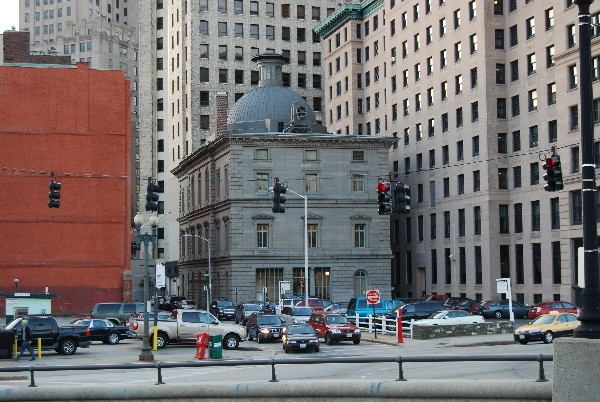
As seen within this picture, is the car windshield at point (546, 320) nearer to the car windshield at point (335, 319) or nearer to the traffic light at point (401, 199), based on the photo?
the car windshield at point (335, 319)

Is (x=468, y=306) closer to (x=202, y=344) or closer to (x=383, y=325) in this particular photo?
(x=383, y=325)

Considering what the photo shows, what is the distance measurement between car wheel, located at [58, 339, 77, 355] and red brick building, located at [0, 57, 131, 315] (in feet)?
102

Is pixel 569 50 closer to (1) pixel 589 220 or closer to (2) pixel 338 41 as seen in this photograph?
(2) pixel 338 41

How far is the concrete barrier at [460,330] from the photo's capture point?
52281 millimetres

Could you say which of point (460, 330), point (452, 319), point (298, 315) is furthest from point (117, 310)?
point (460, 330)

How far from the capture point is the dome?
341 ft

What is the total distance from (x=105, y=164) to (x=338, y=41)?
55.7 meters

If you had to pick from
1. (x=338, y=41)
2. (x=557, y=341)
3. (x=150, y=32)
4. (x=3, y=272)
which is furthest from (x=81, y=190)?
(x=150, y=32)

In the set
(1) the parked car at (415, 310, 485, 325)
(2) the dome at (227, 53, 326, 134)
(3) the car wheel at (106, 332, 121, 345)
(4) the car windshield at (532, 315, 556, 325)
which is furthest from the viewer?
(2) the dome at (227, 53, 326, 134)

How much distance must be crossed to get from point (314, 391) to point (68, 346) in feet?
Result: 99.2

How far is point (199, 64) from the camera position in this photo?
13438cm

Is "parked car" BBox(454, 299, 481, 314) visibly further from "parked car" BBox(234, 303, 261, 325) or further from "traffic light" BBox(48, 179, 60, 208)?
"traffic light" BBox(48, 179, 60, 208)

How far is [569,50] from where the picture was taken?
3002 inches

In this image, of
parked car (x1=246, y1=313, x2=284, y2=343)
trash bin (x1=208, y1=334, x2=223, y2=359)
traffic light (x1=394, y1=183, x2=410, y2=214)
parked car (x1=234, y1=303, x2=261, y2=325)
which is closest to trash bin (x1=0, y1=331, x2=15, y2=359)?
trash bin (x1=208, y1=334, x2=223, y2=359)
